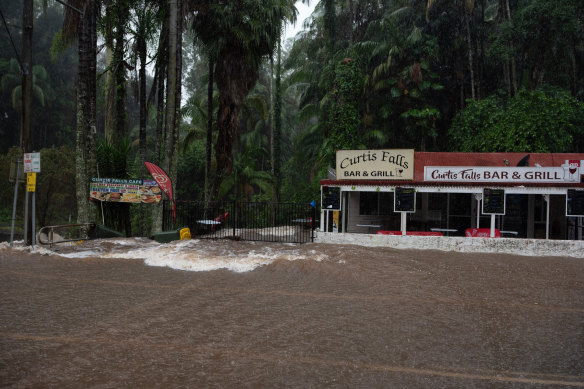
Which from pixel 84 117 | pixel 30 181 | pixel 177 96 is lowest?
pixel 30 181

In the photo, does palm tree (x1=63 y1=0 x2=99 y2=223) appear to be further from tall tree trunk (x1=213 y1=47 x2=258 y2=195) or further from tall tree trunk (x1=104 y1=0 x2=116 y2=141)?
tall tree trunk (x1=213 y1=47 x2=258 y2=195)

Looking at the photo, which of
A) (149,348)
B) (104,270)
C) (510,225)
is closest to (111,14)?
(104,270)

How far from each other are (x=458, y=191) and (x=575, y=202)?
340 centimetres

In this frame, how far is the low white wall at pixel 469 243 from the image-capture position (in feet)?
41.4

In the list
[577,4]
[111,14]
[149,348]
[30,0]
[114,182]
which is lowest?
[149,348]

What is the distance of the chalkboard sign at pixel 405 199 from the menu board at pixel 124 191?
7825 millimetres

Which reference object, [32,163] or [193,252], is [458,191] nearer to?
[193,252]

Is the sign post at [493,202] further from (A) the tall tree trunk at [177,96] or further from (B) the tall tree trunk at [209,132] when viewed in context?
(B) the tall tree trunk at [209,132]

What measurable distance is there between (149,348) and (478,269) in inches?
330

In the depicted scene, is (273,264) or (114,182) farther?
(114,182)

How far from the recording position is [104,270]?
1006cm

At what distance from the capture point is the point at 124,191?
14242 mm

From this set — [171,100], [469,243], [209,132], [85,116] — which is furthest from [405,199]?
[85,116]

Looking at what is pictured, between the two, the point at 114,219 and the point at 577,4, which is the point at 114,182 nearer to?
the point at 114,219
